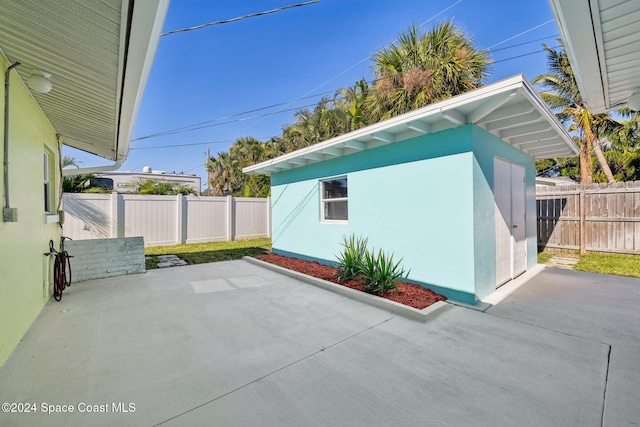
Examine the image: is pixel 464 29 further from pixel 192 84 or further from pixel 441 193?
pixel 192 84

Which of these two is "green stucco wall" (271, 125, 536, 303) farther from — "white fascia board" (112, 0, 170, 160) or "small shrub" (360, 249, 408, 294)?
"white fascia board" (112, 0, 170, 160)

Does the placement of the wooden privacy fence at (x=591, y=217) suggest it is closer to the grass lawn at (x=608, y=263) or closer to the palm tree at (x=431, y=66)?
the grass lawn at (x=608, y=263)

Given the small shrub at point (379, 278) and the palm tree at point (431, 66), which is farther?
the palm tree at point (431, 66)

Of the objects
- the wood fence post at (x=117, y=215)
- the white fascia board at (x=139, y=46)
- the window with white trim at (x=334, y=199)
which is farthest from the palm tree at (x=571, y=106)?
the wood fence post at (x=117, y=215)

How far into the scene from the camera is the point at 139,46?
7.04ft

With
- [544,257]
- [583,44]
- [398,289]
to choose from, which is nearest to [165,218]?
[398,289]

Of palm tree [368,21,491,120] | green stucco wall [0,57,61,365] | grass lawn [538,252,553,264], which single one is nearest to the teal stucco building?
grass lawn [538,252,553,264]

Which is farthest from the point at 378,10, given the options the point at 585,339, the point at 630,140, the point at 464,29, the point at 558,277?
the point at 630,140

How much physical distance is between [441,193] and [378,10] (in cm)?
612

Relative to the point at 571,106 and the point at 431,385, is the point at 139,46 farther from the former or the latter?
the point at 571,106

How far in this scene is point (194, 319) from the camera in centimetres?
363

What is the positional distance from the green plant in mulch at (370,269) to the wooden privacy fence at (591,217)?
6.52m

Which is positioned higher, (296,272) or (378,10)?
(378,10)

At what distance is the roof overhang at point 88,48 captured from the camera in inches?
75.1
